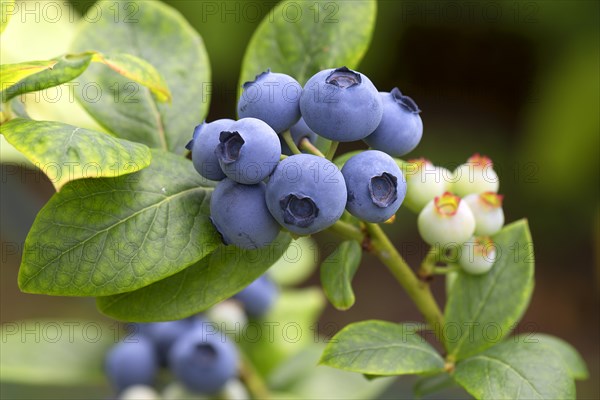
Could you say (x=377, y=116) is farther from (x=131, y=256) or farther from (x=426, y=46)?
(x=426, y=46)

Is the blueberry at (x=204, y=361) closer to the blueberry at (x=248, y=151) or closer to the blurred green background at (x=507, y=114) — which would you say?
the blueberry at (x=248, y=151)

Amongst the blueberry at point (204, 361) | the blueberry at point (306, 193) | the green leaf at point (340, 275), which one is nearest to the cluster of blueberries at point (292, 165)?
the blueberry at point (306, 193)

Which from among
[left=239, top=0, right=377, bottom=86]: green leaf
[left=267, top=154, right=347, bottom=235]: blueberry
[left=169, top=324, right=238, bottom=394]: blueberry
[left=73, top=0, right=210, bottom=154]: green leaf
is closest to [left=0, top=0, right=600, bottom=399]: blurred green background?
[left=169, top=324, right=238, bottom=394]: blueberry

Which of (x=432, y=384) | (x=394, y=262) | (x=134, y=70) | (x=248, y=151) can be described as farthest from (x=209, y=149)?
(x=432, y=384)

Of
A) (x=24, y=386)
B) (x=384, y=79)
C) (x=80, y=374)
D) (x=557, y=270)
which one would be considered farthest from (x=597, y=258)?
(x=80, y=374)

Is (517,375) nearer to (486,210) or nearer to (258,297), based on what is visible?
(486,210)

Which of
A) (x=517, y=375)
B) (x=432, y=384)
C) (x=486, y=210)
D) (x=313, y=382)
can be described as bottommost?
(x=313, y=382)
